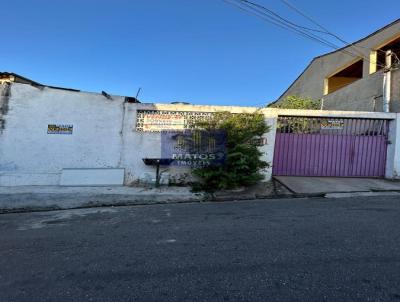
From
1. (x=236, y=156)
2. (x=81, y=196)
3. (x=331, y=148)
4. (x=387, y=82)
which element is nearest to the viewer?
(x=81, y=196)

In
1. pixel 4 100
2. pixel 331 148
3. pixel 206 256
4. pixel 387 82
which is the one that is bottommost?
pixel 206 256

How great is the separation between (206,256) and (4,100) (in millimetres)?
8951

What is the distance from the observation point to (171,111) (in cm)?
950

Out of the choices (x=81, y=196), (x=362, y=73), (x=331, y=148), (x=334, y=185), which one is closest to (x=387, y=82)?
(x=362, y=73)

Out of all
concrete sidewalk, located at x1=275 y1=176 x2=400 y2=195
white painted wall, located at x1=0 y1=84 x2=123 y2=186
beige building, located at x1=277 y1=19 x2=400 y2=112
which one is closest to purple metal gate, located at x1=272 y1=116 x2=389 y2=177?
concrete sidewalk, located at x1=275 y1=176 x2=400 y2=195

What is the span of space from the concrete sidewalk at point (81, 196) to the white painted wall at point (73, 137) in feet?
2.39

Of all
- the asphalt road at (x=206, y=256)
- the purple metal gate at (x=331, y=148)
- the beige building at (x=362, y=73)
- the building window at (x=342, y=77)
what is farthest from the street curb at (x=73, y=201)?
the building window at (x=342, y=77)

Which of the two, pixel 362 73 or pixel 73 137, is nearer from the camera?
pixel 73 137

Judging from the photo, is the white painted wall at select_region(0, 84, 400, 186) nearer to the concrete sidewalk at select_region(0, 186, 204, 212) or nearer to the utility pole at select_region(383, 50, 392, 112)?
the concrete sidewalk at select_region(0, 186, 204, 212)

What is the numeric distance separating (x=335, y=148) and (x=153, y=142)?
6.49 m

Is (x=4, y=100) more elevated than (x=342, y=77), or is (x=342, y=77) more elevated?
(x=342, y=77)

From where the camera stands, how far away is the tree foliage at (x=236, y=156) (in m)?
8.38

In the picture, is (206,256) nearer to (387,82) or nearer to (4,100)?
(4,100)

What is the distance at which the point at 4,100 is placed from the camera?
919 cm
